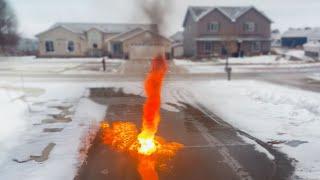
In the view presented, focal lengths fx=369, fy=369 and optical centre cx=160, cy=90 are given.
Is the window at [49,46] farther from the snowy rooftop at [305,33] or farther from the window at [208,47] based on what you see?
the snowy rooftop at [305,33]

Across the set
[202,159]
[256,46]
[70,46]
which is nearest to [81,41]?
[70,46]

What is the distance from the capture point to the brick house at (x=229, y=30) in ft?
174

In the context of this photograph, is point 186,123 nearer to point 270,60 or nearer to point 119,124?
point 119,124

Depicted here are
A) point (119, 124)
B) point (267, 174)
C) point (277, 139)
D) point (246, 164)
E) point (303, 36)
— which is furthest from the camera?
point (303, 36)

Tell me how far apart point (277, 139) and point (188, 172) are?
13.0 ft

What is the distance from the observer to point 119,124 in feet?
44.7

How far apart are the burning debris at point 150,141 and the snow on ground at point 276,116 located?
3172mm

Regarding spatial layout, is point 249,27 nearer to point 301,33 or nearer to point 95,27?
point 301,33

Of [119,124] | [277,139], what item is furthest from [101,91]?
[277,139]

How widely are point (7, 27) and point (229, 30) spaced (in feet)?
145

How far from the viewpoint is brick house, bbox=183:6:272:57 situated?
5319cm

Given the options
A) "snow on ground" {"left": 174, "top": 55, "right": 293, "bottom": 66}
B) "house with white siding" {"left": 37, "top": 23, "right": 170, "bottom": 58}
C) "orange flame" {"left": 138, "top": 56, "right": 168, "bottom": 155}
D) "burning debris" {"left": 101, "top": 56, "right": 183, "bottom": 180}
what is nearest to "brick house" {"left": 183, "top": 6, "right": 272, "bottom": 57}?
"snow on ground" {"left": 174, "top": 55, "right": 293, "bottom": 66}

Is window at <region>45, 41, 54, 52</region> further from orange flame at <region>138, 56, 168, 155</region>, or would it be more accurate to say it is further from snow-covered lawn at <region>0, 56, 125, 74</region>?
orange flame at <region>138, 56, 168, 155</region>

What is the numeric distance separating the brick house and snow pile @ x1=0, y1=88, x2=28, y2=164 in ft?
119
